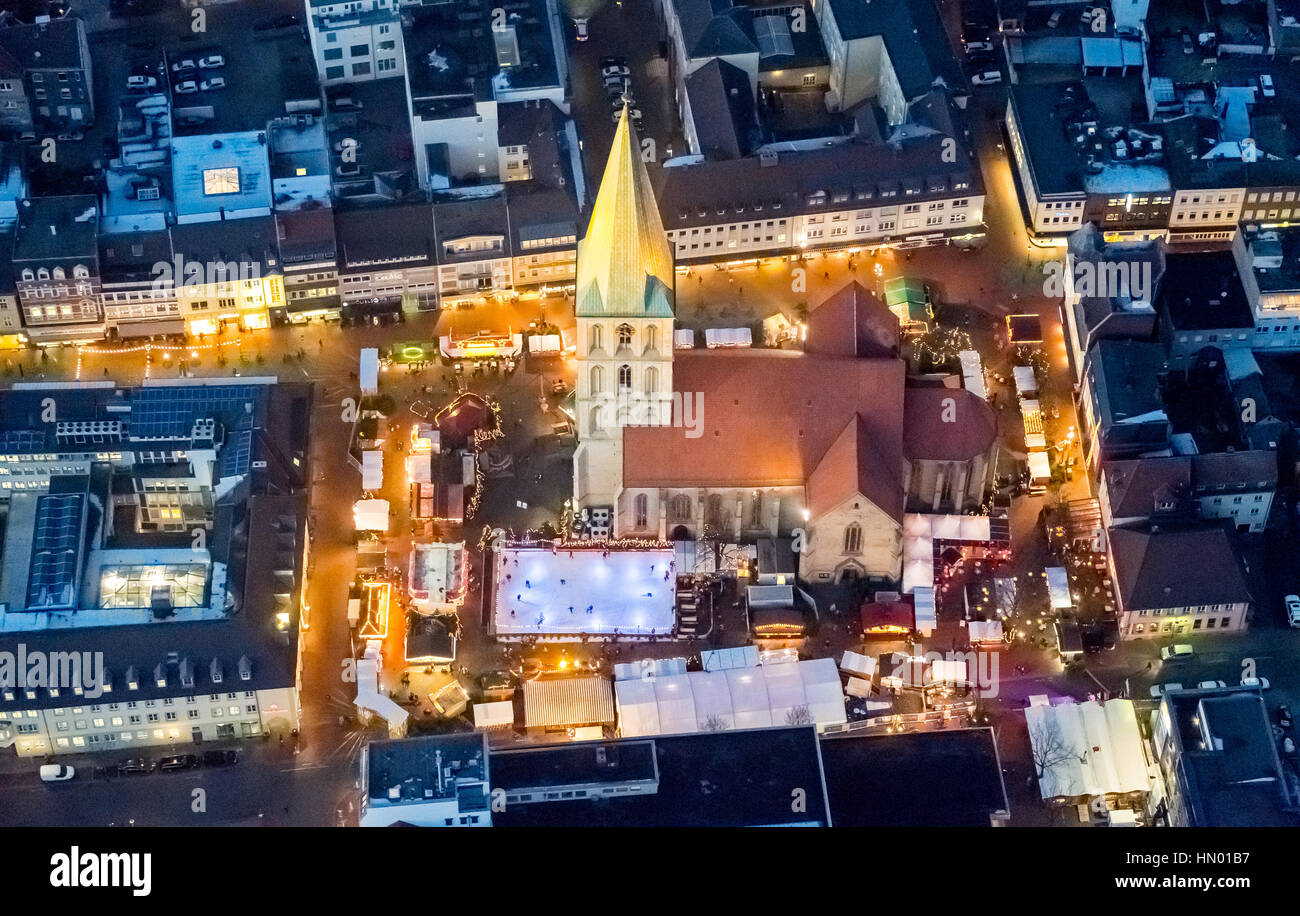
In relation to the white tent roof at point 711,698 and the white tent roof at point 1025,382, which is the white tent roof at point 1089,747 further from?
the white tent roof at point 1025,382

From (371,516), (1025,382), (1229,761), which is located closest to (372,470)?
(371,516)

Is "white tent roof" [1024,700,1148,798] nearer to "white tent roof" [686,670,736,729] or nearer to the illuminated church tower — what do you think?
"white tent roof" [686,670,736,729]

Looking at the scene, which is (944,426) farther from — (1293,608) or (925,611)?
(1293,608)

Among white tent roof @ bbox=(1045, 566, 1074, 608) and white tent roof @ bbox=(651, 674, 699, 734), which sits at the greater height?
white tent roof @ bbox=(1045, 566, 1074, 608)
